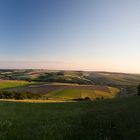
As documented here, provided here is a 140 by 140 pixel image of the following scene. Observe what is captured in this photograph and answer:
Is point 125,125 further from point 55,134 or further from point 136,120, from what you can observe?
point 55,134

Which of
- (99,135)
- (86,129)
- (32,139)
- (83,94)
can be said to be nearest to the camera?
(32,139)

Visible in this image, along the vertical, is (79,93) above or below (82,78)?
below

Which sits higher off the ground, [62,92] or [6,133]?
[6,133]

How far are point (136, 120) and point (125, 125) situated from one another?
4.36 ft

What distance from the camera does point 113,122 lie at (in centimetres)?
1272

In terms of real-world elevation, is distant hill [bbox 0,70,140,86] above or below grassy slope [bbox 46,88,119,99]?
above

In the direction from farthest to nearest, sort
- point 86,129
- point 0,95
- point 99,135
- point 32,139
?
point 0,95, point 86,129, point 99,135, point 32,139

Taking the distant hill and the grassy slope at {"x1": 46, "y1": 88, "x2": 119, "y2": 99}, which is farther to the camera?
the distant hill

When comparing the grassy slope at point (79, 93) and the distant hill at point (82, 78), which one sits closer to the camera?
the grassy slope at point (79, 93)

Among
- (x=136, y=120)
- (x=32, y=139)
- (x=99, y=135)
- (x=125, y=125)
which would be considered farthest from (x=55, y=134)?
(x=136, y=120)

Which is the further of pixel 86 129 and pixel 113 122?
pixel 113 122

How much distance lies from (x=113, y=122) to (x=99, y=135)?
9.71ft

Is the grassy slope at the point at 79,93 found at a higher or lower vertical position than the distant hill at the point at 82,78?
lower

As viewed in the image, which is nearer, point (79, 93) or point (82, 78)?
point (79, 93)
